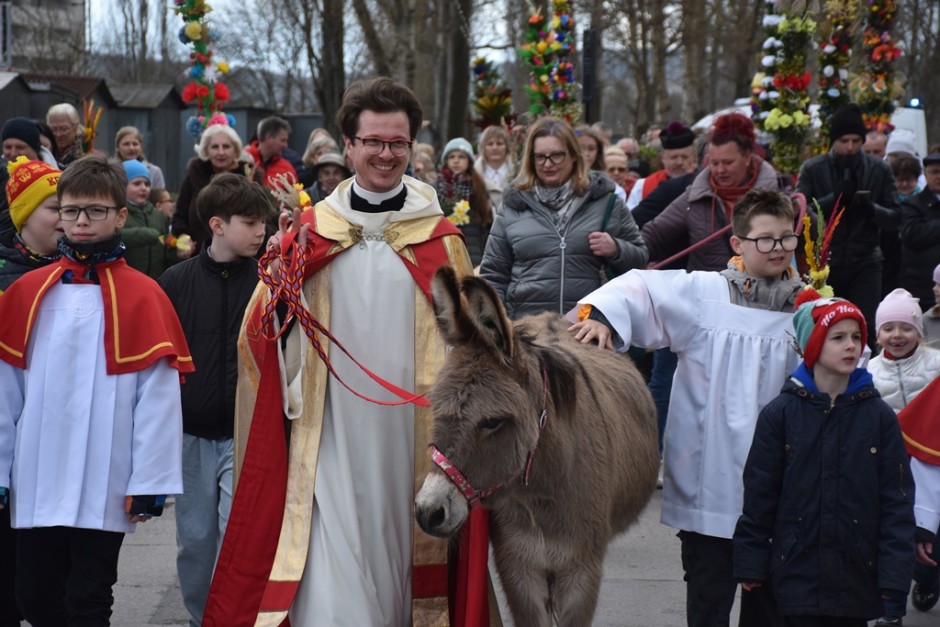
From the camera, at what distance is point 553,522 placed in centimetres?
444

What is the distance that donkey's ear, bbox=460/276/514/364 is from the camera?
394 centimetres

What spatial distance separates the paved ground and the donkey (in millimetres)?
1246

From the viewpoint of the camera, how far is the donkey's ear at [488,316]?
394 centimetres

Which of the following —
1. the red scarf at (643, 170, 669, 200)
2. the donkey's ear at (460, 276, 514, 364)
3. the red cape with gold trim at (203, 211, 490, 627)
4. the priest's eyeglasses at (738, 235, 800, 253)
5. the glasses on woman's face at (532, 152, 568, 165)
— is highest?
the red scarf at (643, 170, 669, 200)

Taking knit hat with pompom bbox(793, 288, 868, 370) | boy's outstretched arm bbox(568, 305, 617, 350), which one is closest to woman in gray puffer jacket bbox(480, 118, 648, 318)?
boy's outstretched arm bbox(568, 305, 617, 350)

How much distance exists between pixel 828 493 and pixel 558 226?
110 inches

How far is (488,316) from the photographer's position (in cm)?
402

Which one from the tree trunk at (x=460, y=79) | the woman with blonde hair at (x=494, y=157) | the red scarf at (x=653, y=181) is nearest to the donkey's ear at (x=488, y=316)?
the red scarf at (x=653, y=181)

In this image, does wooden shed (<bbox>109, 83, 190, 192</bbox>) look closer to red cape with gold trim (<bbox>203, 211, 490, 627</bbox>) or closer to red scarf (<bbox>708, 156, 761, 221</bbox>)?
red scarf (<bbox>708, 156, 761, 221</bbox>)

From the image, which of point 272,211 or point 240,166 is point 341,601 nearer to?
point 272,211

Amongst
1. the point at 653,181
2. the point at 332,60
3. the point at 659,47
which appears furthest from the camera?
the point at 659,47

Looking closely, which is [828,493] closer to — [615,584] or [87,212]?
[615,584]

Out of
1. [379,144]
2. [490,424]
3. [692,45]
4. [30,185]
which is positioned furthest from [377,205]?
[692,45]

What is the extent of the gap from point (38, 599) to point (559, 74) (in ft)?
30.9
